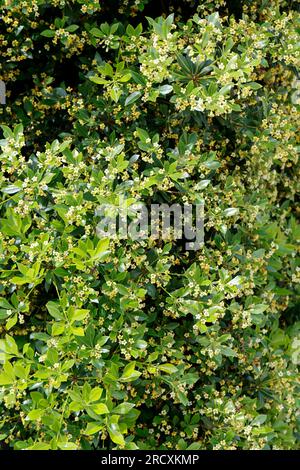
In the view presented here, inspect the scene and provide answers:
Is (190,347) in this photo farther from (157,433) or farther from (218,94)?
(218,94)

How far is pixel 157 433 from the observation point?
8.35 feet

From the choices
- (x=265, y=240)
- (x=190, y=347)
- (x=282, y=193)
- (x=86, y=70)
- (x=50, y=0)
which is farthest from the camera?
(x=282, y=193)

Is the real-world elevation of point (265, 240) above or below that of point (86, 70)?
below

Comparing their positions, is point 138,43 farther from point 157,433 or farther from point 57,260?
point 157,433

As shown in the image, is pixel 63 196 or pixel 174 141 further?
pixel 174 141

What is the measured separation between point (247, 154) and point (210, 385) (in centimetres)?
101

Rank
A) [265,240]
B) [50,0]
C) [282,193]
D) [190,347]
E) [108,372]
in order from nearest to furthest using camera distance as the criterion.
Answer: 1. [108,372]
2. [50,0]
3. [190,347]
4. [265,240]
5. [282,193]

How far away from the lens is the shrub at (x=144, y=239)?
6.61 feet

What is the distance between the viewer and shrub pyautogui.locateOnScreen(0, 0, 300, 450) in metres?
2.02

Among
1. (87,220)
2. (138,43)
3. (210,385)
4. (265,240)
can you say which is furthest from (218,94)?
(210,385)

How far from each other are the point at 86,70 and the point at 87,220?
32.5 inches

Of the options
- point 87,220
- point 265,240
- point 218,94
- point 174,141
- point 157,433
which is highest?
point 218,94

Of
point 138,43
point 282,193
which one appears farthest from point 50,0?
point 282,193

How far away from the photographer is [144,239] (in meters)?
2.20
